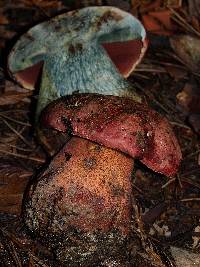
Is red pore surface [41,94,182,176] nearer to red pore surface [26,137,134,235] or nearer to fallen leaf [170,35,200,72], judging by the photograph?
red pore surface [26,137,134,235]

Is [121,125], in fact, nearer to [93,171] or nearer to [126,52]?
[93,171]

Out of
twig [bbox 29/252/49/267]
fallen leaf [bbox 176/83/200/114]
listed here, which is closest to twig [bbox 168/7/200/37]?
fallen leaf [bbox 176/83/200/114]

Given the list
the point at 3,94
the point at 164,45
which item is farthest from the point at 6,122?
the point at 164,45

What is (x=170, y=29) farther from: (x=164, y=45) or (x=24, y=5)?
(x=24, y=5)

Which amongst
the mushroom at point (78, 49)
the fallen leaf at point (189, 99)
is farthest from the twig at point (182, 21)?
the mushroom at point (78, 49)

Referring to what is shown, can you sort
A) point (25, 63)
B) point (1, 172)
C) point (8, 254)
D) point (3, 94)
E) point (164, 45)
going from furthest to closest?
point (164, 45)
point (3, 94)
point (25, 63)
point (1, 172)
point (8, 254)

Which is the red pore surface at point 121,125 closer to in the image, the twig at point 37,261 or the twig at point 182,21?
the twig at point 37,261
